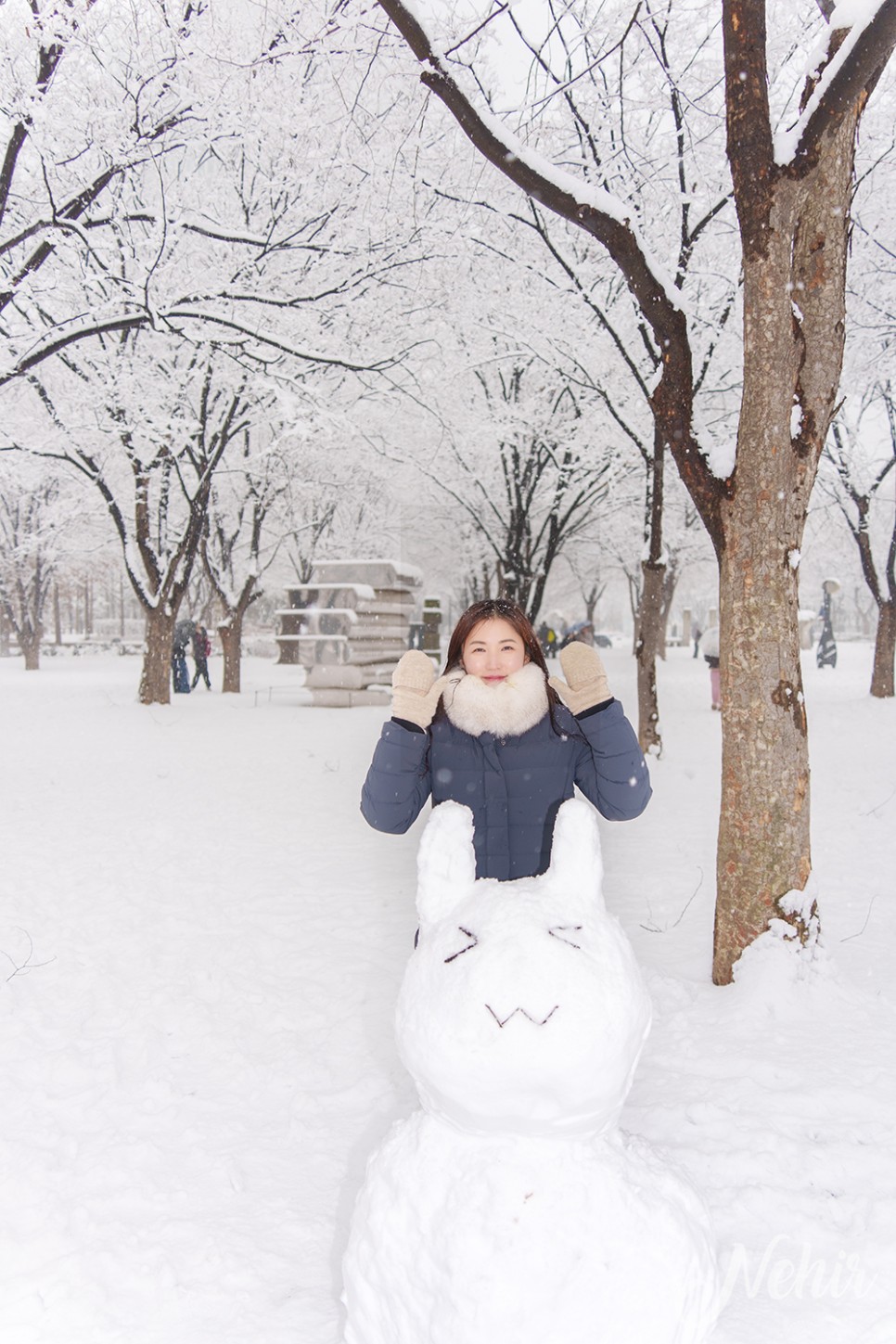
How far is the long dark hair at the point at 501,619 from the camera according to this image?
8.38 ft

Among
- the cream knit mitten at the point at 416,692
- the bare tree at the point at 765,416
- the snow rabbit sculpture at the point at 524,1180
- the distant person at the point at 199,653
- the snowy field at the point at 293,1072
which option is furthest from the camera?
the distant person at the point at 199,653

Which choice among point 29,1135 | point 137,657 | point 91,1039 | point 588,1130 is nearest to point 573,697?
point 588,1130

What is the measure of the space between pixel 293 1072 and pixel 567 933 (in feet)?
7.11

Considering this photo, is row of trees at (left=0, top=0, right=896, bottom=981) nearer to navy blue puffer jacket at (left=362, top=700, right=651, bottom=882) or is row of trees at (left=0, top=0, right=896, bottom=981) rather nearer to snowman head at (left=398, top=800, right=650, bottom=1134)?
navy blue puffer jacket at (left=362, top=700, right=651, bottom=882)

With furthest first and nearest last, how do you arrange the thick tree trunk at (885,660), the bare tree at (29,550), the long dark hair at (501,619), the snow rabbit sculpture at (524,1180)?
the bare tree at (29,550)
the thick tree trunk at (885,660)
the long dark hair at (501,619)
the snow rabbit sculpture at (524,1180)

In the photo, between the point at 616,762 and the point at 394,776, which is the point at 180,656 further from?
the point at 616,762

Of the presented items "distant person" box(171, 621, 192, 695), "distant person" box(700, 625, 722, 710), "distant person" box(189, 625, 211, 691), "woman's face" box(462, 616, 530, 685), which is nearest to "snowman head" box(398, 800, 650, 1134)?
"woman's face" box(462, 616, 530, 685)

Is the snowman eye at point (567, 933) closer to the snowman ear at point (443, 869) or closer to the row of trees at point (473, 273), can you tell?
the snowman ear at point (443, 869)

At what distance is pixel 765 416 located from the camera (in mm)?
3713

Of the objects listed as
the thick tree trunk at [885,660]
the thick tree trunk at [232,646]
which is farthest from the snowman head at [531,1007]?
the thick tree trunk at [232,646]

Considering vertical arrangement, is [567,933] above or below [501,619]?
below

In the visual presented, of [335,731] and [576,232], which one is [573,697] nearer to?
[576,232]

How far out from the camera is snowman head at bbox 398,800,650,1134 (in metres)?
1.71

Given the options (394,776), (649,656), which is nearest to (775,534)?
(394,776)
